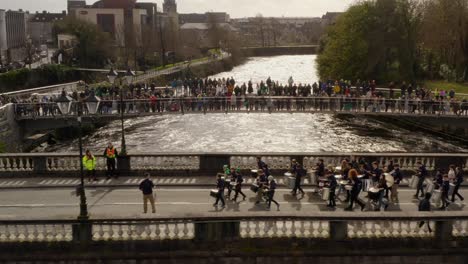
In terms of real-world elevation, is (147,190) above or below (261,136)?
above

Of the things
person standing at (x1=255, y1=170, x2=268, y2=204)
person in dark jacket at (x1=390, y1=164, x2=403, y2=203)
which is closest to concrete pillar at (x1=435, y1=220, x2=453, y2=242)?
person in dark jacket at (x1=390, y1=164, x2=403, y2=203)

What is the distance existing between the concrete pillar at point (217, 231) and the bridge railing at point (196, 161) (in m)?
7.77

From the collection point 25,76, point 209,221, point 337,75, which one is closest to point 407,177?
point 209,221

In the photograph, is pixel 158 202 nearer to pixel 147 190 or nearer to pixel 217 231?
pixel 147 190

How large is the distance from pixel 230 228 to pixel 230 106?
21198 mm

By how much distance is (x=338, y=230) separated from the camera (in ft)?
42.3

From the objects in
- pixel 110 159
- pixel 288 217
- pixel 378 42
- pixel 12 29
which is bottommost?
pixel 288 217

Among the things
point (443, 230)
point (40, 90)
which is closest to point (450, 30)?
point (40, 90)

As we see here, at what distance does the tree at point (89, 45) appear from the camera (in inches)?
2928

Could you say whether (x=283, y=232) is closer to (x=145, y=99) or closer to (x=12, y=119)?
(x=145, y=99)

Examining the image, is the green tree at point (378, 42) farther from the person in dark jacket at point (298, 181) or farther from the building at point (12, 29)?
the building at point (12, 29)

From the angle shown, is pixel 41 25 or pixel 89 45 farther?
pixel 41 25

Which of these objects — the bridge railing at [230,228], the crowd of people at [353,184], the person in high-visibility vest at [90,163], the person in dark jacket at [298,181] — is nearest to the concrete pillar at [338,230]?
the bridge railing at [230,228]

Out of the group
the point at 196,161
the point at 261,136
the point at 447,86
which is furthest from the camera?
the point at 447,86
